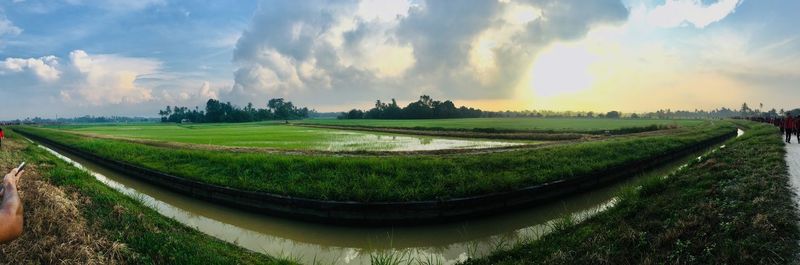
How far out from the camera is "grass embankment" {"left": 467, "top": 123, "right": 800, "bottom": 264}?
5789mm

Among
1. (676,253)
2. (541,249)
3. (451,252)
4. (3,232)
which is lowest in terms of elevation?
(451,252)

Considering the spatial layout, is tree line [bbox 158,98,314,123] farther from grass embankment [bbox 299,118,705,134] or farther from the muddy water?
the muddy water

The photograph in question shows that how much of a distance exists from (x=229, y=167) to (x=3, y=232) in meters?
15.2

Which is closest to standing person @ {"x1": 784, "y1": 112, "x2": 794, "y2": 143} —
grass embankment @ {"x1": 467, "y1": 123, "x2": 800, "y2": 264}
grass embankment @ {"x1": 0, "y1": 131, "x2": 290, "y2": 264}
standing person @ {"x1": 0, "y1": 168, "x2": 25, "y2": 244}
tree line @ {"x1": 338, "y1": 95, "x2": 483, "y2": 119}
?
grass embankment @ {"x1": 467, "y1": 123, "x2": 800, "y2": 264}

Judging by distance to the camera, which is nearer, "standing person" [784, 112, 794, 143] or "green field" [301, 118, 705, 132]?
"standing person" [784, 112, 794, 143]

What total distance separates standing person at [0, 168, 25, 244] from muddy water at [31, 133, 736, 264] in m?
5.85

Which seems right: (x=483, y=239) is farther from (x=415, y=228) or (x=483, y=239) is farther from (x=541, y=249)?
(x=541, y=249)

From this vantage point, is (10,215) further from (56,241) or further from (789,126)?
(789,126)

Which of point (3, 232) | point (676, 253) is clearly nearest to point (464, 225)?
point (676, 253)

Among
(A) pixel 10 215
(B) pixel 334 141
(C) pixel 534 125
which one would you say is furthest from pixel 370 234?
(C) pixel 534 125

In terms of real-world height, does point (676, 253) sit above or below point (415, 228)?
above

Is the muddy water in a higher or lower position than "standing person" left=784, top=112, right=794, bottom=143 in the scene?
lower

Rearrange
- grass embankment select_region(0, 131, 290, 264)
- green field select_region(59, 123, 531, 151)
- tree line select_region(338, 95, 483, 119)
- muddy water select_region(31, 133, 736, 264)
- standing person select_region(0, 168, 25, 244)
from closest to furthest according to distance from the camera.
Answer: standing person select_region(0, 168, 25, 244)
grass embankment select_region(0, 131, 290, 264)
muddy water select_region(31, 133, 736, 264)
green field select_region(59, 123, 531, 151)
tree line select_region(338, 95, 483, 119)

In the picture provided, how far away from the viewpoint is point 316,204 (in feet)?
39.5
